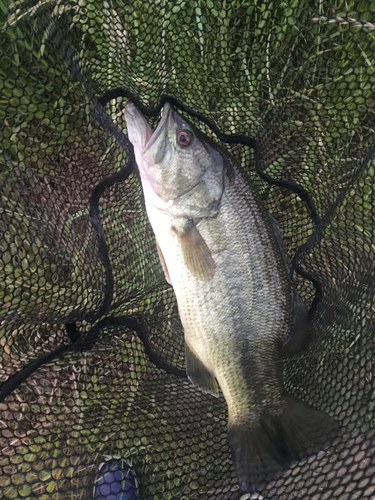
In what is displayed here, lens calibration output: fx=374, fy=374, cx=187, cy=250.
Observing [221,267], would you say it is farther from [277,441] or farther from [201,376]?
[277,441]

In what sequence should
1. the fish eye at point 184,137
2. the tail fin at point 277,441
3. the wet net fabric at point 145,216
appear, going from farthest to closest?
the fish eye at point 184,137 → the wet net fabric at point 145,216 → the tail fin at point 277,441

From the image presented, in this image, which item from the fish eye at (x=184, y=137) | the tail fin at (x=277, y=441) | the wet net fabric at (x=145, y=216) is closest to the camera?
the tail fin at (x=277, y=441)

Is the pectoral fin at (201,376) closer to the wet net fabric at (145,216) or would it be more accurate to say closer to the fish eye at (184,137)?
the wet net fabric at (145,216)

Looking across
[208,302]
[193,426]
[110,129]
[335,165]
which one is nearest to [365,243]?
[335,165]

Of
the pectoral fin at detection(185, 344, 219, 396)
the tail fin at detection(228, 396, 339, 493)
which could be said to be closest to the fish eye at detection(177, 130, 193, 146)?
the pectoral fin at detection(185, 344, 219, 396)

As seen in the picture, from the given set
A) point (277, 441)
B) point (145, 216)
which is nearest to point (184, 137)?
point (145, 216)

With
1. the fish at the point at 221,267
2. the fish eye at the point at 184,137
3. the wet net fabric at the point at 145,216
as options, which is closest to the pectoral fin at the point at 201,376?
the fish at the point at 221,267

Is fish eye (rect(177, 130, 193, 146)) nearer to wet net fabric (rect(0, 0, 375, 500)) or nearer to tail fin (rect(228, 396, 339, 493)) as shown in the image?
wet net fabric (rect(0, 0, 375, 500))

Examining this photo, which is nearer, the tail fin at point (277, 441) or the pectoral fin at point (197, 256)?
the tail fin at point (277, 441)
